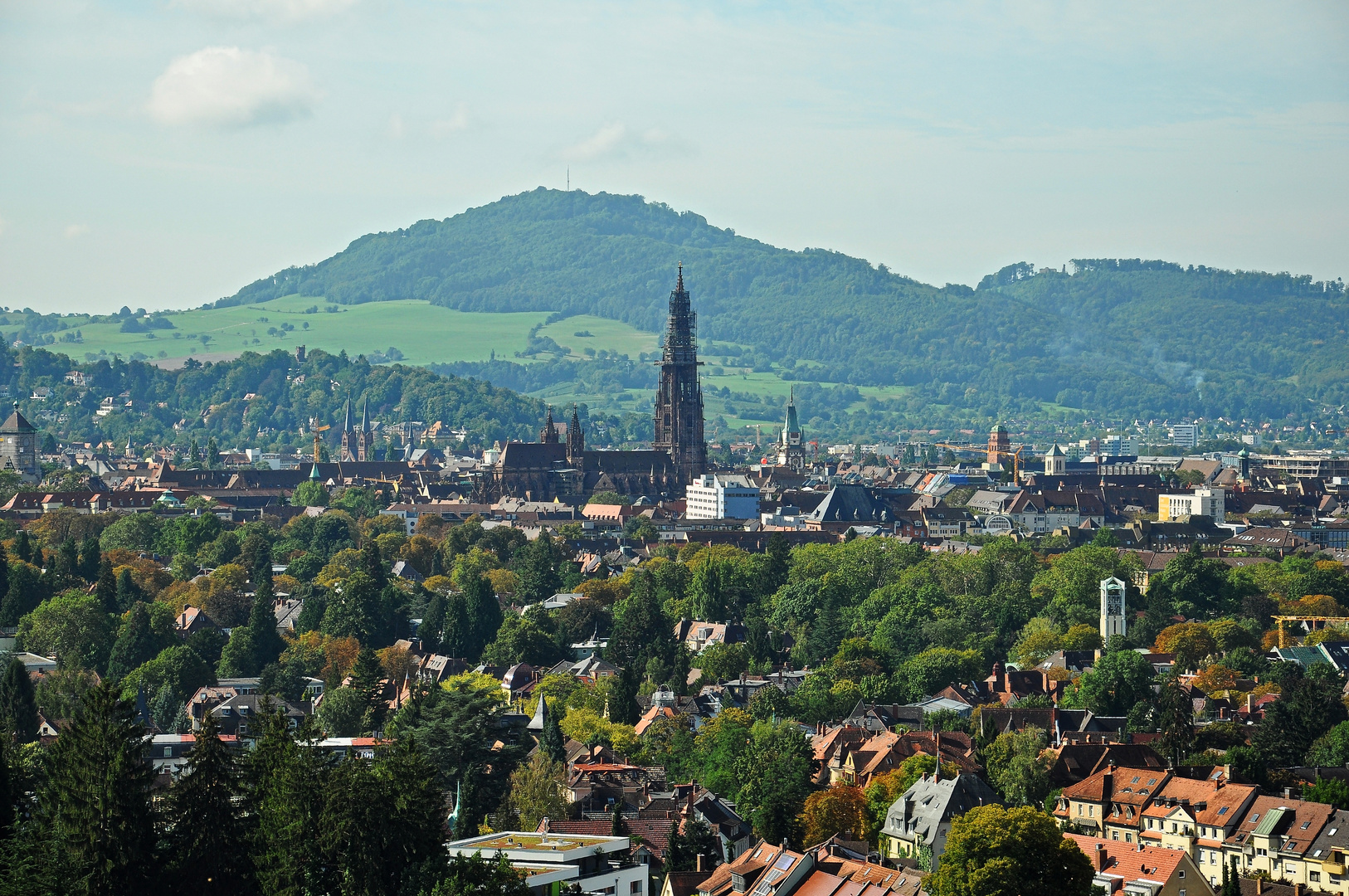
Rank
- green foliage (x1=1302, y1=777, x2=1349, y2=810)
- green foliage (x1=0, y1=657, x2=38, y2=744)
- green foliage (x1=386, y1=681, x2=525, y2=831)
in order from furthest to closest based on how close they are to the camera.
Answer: green foliage (x1=0, y1=657, x2=38, y2=744)
green foliage (x1=386, y1=681, x2=525, y2=831)
green foliage (x1=1302, y1=777, x2=1349, y2=810)

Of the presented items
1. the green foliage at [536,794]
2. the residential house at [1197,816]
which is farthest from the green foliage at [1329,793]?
the green foliage at [536,794]

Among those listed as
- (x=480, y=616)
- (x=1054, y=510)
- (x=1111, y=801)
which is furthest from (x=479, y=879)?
(x=1054, y=510)

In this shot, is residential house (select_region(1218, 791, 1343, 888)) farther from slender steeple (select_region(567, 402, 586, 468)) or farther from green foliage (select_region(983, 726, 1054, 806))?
slender steeple (select_region(567, 402, 586, 468))

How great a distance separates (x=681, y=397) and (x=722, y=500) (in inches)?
822

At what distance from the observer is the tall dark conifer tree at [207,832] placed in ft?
156

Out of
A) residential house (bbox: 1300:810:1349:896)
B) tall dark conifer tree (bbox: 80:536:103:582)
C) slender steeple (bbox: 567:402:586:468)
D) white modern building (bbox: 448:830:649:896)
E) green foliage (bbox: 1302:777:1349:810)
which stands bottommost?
residential house (bbox: 1300:810:1349:896)

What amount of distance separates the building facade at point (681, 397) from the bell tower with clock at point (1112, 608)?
88.3 m

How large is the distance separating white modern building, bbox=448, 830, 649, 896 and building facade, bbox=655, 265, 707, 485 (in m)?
129

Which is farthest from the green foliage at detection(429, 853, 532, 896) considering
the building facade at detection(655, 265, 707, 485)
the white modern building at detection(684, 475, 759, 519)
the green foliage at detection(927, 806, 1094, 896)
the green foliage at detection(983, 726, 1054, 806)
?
the building facade at detection(655, 265, 707, 485)

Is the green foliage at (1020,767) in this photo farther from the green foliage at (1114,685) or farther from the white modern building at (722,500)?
the white modern building at (722,500)

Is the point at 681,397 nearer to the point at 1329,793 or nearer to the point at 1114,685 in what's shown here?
the point at 1114,685

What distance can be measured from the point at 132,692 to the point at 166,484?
104016mm

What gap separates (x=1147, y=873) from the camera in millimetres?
52719

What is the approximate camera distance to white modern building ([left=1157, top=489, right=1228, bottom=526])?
15675 cm
